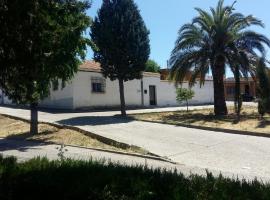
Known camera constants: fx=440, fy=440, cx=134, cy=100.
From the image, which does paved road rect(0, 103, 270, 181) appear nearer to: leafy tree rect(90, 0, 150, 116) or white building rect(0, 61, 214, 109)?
leafy tree rect(90, 0, 150, 116)

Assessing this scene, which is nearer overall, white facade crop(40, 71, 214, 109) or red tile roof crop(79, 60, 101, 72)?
white facade crop(40, 71, 214, 109)

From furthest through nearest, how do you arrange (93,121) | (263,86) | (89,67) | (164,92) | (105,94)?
1. (164,92)
2. (105,94)
3. (89,67)
4. (263,86)
5. (93,121)

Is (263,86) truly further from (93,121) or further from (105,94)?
(105,94)

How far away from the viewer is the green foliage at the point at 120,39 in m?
26.3

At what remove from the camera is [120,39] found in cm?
2638

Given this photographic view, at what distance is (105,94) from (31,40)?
2599cm

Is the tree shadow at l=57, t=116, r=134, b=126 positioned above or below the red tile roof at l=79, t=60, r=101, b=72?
below

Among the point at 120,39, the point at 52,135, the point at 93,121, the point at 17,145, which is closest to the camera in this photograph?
the point at 17,145

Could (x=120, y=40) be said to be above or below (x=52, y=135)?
above

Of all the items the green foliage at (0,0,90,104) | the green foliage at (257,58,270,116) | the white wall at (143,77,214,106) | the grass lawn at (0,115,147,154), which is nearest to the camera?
the green foliage at (0,0,90,104)

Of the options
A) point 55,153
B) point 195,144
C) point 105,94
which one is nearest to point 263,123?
point 195,144

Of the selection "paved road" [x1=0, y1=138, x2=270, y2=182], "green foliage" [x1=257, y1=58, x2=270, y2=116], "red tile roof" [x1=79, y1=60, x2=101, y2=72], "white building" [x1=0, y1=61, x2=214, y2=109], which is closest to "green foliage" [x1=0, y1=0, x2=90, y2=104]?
"paved road" [x1=0, y1=138, x2=270, y2=182]

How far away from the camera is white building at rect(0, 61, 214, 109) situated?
104ft

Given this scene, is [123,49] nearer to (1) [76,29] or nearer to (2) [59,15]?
(1) [76,29]
